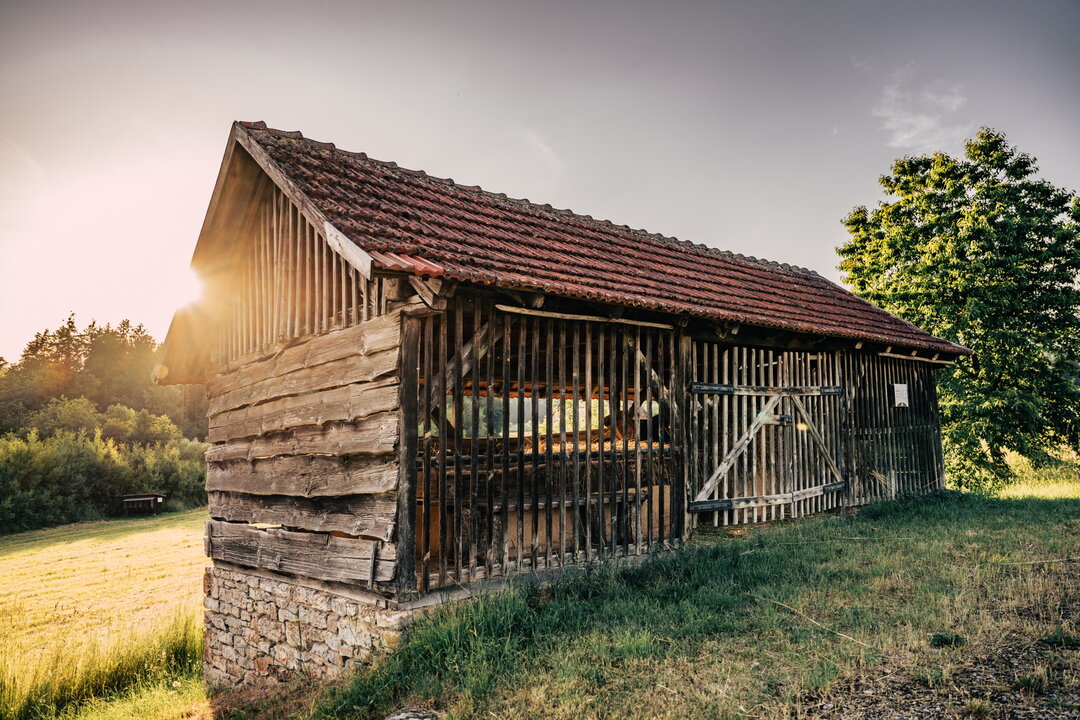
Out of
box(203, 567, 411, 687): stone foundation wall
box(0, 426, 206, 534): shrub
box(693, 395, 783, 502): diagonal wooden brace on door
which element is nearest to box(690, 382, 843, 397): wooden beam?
box(693, 395, 783, 502): diagonal wooden brace on door

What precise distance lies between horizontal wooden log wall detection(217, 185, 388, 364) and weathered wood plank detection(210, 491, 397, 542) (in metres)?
1.73

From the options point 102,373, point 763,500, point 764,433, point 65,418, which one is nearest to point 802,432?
point 764,433

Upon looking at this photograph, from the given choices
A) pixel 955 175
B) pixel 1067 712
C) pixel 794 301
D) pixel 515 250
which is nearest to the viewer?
pixel 1067 712

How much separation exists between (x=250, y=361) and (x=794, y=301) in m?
8.42

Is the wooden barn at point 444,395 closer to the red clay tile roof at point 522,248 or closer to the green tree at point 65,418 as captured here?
the red clay tile roof at point 522,248

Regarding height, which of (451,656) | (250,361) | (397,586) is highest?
(250,361)

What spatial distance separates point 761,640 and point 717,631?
1.22 feet

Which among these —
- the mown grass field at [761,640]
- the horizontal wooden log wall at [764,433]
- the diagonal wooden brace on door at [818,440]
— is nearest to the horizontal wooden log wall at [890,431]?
the diagonal wooden brace on door at [818,440]

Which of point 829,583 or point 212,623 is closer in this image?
point 829,583

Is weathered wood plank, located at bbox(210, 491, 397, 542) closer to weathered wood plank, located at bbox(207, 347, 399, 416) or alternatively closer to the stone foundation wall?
the stone foundation wall

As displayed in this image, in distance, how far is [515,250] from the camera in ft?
23.4

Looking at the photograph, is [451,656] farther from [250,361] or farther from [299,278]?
[250,361]

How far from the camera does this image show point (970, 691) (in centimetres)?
385

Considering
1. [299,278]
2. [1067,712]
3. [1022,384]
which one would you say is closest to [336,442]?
[299,278]
